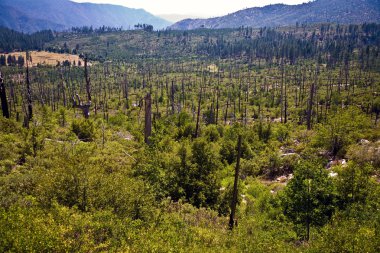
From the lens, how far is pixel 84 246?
1339 cm

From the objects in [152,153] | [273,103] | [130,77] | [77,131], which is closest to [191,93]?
[273,103]

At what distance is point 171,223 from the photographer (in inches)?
755

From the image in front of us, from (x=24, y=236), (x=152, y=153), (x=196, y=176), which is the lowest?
(x=196, y=176)

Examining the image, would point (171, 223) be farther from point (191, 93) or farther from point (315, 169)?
point (191, 93)

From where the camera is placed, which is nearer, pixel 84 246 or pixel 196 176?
pixel 84 246

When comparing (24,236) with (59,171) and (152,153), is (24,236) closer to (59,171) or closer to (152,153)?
(59,171)

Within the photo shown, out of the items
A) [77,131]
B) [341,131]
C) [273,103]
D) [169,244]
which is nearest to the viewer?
[169,244]

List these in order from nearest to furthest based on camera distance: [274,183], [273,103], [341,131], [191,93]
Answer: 1. [274,183]
2. [341,131]
3. [273,103]
4. [191,93]

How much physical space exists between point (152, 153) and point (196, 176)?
15.6ft

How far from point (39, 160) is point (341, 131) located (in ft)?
109

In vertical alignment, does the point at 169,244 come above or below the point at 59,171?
below

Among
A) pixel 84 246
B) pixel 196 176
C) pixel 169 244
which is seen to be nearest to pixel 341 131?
pixel 196 176

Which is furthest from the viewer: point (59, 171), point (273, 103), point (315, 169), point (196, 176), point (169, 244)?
point (273, 103)

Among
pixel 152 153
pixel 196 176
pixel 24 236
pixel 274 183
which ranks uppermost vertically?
pixel 24 236
